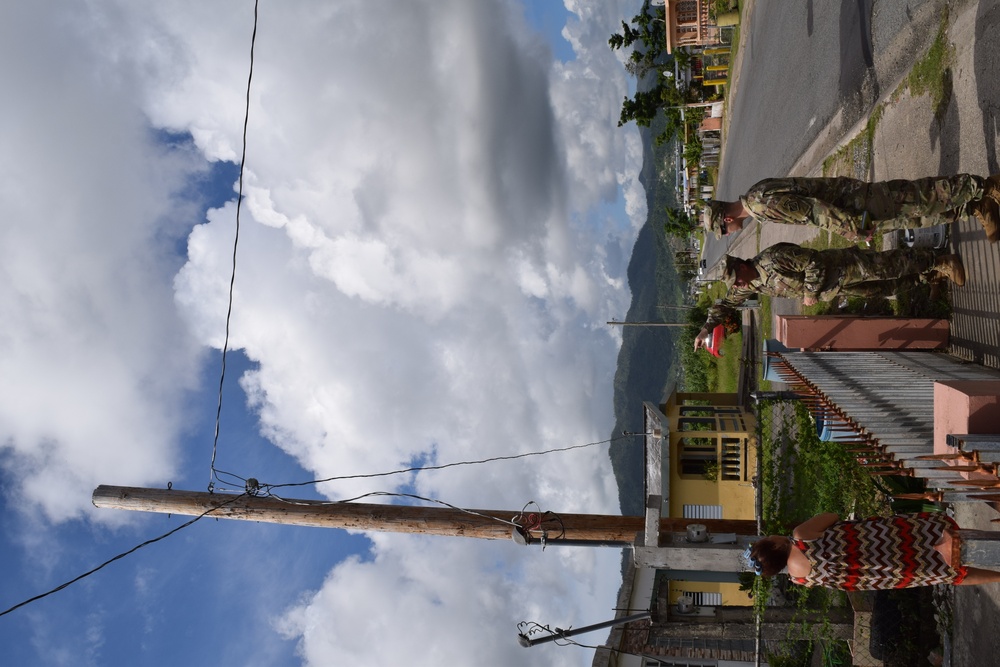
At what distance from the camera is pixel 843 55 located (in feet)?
37.1

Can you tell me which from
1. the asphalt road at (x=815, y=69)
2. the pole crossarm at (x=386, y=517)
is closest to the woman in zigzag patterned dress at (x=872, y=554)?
the pole crossarm at (x=386, y=517)

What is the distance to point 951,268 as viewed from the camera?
7258 mm

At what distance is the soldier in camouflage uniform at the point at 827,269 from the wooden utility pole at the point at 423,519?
9.51 ft

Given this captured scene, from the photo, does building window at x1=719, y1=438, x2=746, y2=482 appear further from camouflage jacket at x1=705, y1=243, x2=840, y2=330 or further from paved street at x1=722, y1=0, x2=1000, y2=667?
camouflage jacket at x1=705, y1=243, x2=840, y2=330

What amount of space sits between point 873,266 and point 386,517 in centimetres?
656

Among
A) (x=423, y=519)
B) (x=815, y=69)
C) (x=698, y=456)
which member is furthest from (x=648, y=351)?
(x=423, y=519)

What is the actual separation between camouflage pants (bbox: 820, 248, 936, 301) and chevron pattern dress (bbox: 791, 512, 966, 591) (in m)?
3.21

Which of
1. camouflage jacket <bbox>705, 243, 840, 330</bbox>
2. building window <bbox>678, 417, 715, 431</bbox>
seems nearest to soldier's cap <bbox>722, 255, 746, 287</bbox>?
camouflage jacket <bbox>705, 243, 840, 330</bbox>

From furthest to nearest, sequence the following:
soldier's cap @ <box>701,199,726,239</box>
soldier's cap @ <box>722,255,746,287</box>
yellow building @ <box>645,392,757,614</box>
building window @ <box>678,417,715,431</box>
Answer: building window @ <box>678,417,715,431</box>
yellow building @ <box>645,392,757,614</box>
soldier's cap @ <box>722,255,746,287</box>
soldier's cap @ <box>701,199,726,239</box>

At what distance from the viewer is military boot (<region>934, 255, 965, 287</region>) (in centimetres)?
719

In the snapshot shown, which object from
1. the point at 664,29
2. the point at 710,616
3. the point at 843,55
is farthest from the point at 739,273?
the point at 664,29

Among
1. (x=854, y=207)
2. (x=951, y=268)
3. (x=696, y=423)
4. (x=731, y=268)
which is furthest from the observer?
(x=696, y=423)

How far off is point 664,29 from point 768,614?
124 feet

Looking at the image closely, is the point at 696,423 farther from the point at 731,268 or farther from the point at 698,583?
the point at 731,268
